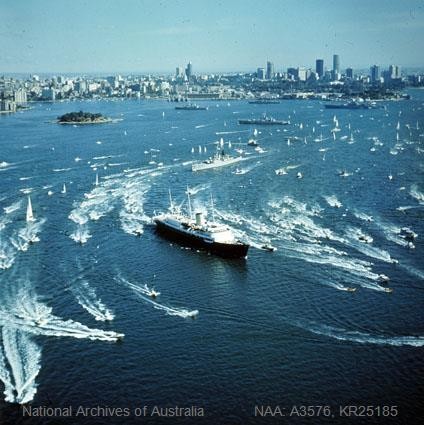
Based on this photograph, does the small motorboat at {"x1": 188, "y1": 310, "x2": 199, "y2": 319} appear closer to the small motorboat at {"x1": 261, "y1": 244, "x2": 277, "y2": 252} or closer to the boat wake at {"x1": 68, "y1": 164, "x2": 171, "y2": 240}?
the small motorboat at {"x1": 261, "y1": 244, "x2": 277, "y2": 252}

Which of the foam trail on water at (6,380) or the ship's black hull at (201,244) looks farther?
the ship's black hull at (201,244)

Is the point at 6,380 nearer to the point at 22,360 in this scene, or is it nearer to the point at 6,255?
the point at 22,360

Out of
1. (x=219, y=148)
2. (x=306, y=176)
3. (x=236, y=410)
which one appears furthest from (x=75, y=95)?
(x=236, y=410)

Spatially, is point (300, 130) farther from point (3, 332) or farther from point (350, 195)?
point (3, 332)

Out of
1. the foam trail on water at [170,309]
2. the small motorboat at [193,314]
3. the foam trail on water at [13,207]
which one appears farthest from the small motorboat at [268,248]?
the foam trail on water at [13,207]

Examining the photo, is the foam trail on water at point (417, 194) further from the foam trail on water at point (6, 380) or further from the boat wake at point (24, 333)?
the foam trail on water at point (6, 380)

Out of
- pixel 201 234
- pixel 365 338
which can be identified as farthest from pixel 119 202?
pixel 365 338
